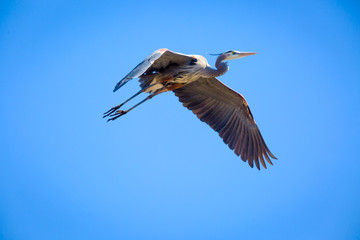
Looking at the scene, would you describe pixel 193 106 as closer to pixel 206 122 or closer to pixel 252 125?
pixel 206 122

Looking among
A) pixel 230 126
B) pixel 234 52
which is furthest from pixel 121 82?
pixel 230 126

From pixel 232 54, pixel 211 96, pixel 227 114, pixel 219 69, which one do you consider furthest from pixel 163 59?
pixel 227 114

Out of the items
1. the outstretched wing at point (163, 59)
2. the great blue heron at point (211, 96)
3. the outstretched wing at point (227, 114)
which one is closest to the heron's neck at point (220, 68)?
the great blue heron at point (211, 96)

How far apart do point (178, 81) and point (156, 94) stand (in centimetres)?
49

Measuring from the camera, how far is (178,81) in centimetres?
859

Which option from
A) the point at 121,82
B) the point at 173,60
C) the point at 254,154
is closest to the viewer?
the point at 121,82

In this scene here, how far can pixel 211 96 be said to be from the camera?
30.6ft

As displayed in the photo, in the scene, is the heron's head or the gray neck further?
the heron's head

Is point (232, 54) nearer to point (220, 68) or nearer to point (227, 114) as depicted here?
point (220, 68)

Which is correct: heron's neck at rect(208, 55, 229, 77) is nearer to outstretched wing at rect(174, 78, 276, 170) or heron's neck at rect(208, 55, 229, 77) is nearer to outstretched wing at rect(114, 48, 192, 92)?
outstretched wing at rect(114, 48, 192, 92)

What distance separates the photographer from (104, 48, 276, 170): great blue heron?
829cm

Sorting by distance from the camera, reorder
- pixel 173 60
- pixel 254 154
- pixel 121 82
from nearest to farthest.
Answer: pixel 121 82
pixel 173 60
pixel 254 154

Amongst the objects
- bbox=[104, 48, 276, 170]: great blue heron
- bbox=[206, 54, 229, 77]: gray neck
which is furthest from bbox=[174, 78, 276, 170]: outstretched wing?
bbox=[206, 54, 229, 77]: gray neck

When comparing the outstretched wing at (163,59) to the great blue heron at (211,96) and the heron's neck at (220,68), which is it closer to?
the great blue heron at (211,96)
